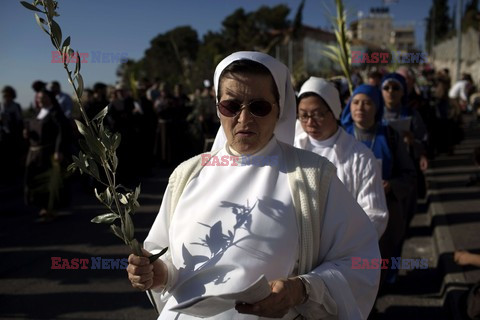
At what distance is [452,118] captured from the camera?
39.6 feet

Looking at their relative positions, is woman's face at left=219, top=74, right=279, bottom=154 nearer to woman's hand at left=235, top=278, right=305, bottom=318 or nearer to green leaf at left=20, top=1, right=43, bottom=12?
woman's hand at left=235, top=278, right=305, bottom=318

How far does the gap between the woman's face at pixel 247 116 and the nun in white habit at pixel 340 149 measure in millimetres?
1502

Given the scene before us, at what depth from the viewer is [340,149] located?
3.54 m

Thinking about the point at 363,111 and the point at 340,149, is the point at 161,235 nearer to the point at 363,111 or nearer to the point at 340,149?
the point at 340,149

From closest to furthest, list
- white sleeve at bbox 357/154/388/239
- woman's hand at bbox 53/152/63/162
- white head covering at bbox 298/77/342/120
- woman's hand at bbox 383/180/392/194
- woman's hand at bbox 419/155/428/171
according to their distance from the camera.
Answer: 1. white sleeve at bbox 357/154/388/239
2. white head covering at bbox 298/77/342/120
3. woman's hand at bbox 383/180/392/194
4. woman's hand at bbox 419/155/428/171
5. woman's hand at bbox 53/152/63/162

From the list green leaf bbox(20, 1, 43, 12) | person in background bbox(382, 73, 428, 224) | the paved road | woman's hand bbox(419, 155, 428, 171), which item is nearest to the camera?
green leaf bbox(20, 1, 43, 12)

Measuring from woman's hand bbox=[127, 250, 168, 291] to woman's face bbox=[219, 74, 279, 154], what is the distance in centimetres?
57

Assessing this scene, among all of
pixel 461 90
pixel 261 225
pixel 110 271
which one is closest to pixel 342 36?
pixel 110 271

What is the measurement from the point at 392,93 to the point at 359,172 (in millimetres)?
2724

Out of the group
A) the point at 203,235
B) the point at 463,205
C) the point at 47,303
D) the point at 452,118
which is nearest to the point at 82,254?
the point at 47,303

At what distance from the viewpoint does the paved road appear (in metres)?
4.74

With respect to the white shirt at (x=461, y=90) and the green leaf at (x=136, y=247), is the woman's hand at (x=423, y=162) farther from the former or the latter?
the white shirt at (x=461, y=90)

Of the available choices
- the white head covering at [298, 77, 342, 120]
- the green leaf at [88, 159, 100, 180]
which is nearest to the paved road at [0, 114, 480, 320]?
the white head covering at [298, 77, 342, 120]

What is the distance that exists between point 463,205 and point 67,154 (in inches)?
244
